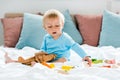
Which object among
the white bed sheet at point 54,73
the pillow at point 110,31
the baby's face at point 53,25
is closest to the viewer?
the white bed sheet at point 54,73

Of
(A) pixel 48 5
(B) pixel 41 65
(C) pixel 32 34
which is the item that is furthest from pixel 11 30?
(B) pixel 41 65

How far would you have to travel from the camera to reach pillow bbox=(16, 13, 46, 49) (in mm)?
3057

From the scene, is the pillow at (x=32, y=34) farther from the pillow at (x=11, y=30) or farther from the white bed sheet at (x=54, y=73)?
the white bed sheet at (x=54, y=73)

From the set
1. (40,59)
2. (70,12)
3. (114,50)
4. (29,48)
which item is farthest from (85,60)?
(70,12)

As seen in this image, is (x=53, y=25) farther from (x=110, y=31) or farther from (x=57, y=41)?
(x=110, y=31)

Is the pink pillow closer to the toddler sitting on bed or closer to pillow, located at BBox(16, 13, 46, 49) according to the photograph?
pillow, located at BBox(16, 13, 46, 49)

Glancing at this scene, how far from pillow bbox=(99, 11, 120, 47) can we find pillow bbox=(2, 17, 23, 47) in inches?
33.7

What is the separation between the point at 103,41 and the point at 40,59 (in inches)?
37.6

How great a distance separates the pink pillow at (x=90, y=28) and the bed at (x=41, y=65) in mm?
13

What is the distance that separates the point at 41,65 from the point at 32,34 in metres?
1.12

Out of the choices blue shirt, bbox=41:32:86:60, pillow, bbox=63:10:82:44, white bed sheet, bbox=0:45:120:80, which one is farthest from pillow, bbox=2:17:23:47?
white bed sheet, bbox=0:45:120:80

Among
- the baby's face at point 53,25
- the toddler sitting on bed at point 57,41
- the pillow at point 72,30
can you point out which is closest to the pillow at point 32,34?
the pillow at point 72,30

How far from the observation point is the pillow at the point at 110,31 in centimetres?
304

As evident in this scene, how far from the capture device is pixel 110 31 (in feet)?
10.1
